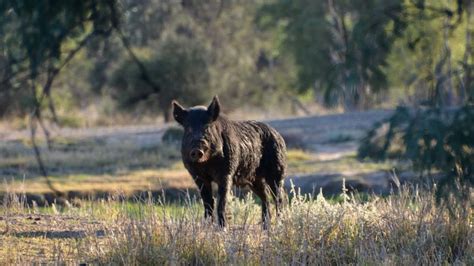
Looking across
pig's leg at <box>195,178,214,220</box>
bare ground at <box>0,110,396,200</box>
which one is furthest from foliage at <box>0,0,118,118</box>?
bare ground at <box>0,110,396,200</box>

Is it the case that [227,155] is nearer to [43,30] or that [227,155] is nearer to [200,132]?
[200,132]

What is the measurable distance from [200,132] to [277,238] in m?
1.96

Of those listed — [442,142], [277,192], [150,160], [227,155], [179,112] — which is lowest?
[150,160]

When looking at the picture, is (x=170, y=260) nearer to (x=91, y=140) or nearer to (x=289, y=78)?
(x=91, y=140)

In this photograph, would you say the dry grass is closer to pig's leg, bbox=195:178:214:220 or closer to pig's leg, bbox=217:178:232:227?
pig's leg, bbox=217:178:232:227

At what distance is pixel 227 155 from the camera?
14.1m

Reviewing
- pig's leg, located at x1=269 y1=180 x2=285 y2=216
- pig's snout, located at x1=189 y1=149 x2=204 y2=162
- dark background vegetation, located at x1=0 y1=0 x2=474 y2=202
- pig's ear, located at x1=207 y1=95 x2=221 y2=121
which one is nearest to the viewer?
dark background vegetation, located at x1=0 y1=0 x2=474 y2=202

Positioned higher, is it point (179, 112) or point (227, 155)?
point (179, 112)

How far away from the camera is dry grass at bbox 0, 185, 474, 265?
38.3 ft

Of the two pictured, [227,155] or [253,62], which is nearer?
[227,155]

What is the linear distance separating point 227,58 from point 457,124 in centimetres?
5174

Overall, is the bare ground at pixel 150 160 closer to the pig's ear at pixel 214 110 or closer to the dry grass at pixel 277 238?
the pig's ear at pixel 214 110

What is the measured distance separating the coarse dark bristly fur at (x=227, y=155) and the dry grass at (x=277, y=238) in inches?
29.6

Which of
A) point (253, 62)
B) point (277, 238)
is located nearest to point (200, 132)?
point (277, 238)
